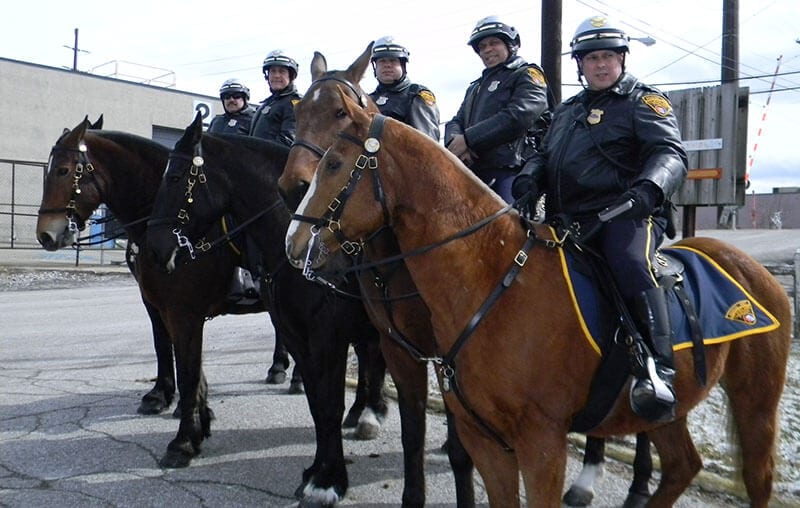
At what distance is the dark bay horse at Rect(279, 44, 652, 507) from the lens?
13.2 ft

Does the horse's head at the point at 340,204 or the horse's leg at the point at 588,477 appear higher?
the horse's head at the point at 340,204

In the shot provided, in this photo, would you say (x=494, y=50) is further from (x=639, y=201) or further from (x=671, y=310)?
(x=671, y=310)

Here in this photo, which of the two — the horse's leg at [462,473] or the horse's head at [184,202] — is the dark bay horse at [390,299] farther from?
the horse's head at [184,202]

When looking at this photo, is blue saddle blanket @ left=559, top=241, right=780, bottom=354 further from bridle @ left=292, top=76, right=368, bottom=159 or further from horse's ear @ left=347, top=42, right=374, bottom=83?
horse's ear @ left=347, top=42, right=374, bottom=83

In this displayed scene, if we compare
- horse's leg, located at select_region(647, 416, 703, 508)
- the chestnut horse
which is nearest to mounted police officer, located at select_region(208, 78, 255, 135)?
the chestnut horse

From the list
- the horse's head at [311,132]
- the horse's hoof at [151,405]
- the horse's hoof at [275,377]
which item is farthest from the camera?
the horse's hoof at [275,377]

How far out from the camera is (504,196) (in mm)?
5023

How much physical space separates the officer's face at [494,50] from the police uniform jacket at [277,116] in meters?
2.53

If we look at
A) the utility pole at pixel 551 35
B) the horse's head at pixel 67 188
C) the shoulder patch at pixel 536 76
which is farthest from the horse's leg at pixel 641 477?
the utility pole at pixel 551 35

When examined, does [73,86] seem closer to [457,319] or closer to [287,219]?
[287,219]

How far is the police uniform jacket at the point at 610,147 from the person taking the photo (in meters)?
3.69

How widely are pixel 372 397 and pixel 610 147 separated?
350 cm

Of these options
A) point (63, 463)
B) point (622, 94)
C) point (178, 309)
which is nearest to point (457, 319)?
point (622, 94)

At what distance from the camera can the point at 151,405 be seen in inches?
275
